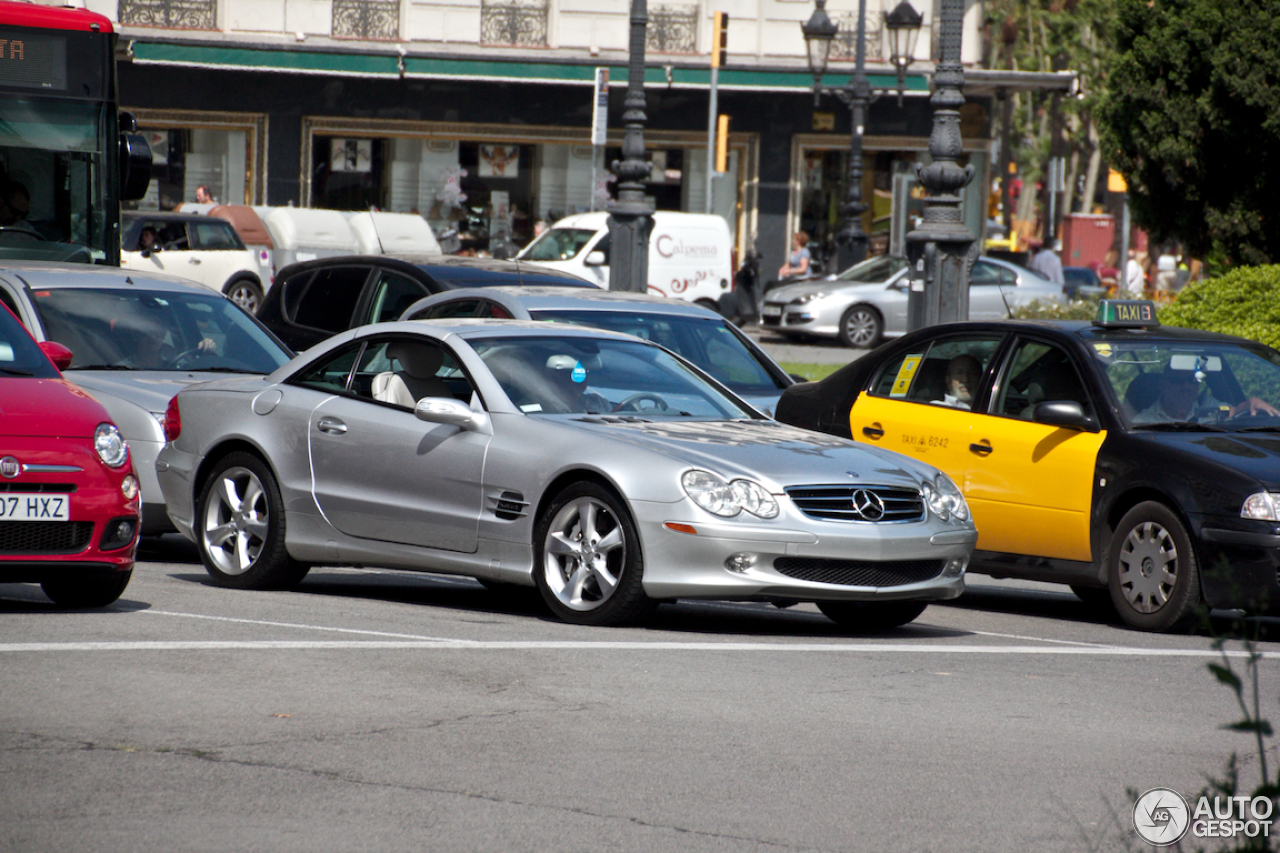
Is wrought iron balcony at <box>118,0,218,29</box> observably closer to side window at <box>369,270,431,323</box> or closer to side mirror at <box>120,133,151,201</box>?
side mirror at <box>120,133,151,201</box>

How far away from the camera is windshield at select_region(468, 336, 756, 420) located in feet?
29.1

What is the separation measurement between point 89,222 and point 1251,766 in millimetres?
11995

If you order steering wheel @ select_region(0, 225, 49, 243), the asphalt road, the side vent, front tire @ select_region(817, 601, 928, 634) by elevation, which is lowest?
front tire @ select_region(817, 601, 928, 634)

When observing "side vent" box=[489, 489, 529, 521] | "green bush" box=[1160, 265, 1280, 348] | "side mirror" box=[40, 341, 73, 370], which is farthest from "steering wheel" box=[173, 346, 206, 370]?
"green bush" box=[1160, 265, 1280, 348]

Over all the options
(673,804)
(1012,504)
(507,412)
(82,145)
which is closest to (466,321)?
(507,412)

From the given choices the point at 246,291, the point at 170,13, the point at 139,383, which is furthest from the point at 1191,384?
the point at 170,13

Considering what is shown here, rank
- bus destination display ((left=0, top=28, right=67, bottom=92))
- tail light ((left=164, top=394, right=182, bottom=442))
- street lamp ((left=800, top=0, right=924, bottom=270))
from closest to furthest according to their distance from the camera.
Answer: tail light ((left=164, top=394, right=182, bottom=442)) < bus destination display ((left=0, top=28, right=67, bottom=92)) < street lamp ((left=800, top=0, right=924, bottom=270))

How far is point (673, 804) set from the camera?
5.09m

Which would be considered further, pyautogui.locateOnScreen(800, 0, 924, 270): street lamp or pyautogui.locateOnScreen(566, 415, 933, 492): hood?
pyautogui.locateOnScreen(800, 0, 924, 270): street lamp

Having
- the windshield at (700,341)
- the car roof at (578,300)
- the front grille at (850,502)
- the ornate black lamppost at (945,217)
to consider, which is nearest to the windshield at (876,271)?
the ornate black lamppost at (945,217)

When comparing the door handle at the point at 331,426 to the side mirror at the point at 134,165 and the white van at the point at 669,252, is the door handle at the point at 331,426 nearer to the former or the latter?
the side mirror at the point at 134,165

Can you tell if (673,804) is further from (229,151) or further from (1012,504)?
(229,151)

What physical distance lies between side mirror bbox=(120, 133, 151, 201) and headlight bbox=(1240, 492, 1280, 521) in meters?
10.1

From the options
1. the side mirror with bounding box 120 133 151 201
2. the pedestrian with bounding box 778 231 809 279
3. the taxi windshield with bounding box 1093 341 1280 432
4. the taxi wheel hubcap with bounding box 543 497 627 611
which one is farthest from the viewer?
the pedestrian with bounding box 778 231 809 279
